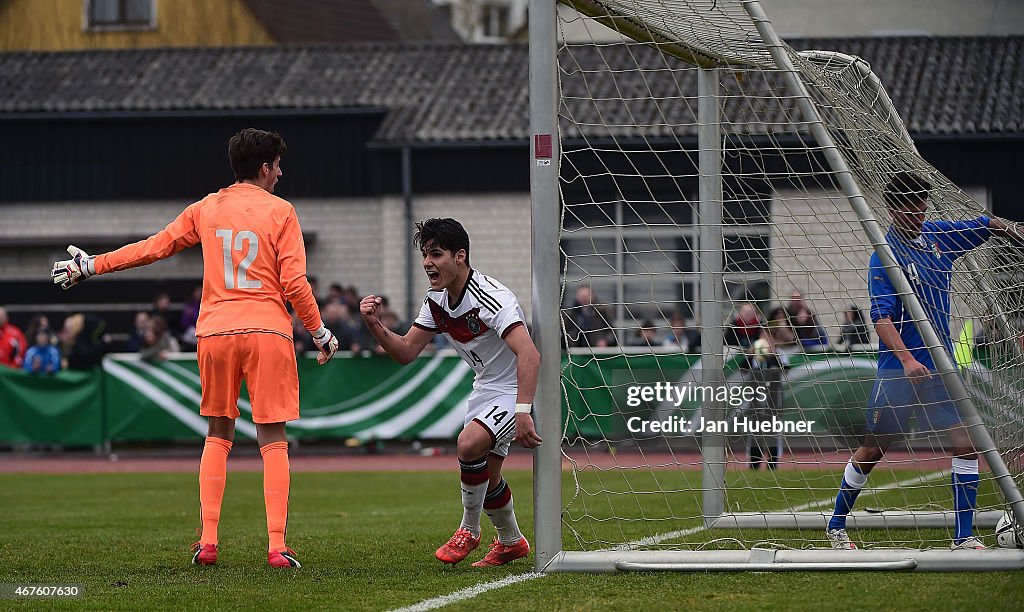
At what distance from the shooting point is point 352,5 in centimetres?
4053

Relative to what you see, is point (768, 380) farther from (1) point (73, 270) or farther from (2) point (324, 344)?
(1) point (73, 270)

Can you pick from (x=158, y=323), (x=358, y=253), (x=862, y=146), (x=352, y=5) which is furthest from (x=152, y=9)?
(x=862, y=146)

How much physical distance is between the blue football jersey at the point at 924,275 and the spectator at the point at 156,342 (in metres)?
13.1

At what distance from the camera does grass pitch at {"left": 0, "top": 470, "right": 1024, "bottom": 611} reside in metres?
5.79

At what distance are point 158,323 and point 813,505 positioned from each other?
1140 centimetres

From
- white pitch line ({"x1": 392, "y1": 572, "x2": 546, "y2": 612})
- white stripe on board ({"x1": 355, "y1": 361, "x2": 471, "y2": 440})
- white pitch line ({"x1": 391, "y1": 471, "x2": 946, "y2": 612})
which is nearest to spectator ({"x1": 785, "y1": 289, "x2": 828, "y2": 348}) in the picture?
white pitch line ({"x1": 391, "y1": 471, "x2": 946, "y2": 612})

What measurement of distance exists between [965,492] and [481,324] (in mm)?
2819

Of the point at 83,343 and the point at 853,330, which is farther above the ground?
the point at 853,330

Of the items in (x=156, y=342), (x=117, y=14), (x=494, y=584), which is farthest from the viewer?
(x=117, y=14)

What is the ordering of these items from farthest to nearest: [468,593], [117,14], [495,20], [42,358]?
[495,20], [117,14], [42,358], [468,593]

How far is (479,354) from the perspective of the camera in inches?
277

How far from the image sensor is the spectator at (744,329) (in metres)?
8.50

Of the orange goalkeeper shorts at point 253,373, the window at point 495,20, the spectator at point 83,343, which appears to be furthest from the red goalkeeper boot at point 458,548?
the window at point 495,20

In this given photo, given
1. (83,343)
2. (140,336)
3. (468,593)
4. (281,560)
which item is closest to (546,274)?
(468,593)
